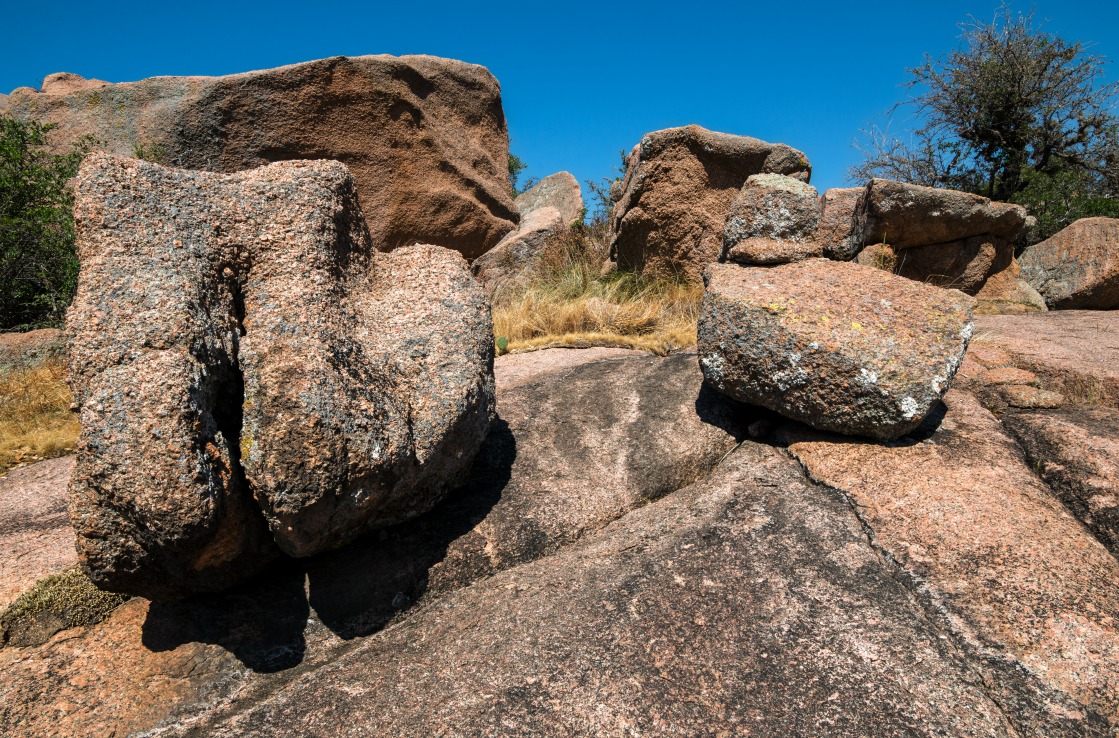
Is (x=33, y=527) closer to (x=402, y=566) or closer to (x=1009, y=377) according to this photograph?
(x=402, y=566)

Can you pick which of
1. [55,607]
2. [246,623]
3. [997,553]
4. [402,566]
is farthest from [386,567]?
[997,553]

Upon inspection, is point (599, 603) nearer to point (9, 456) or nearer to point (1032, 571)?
point (1032, 571)

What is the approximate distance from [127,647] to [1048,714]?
2612mm

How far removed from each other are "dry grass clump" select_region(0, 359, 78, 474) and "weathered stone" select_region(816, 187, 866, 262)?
183 inches

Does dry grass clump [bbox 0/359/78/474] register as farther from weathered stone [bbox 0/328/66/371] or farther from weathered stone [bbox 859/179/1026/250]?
weathered stone [bbox 859/179/1026/250]

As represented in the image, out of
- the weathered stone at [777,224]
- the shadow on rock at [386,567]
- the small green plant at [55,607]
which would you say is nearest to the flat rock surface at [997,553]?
the weathered stone at [777,224]

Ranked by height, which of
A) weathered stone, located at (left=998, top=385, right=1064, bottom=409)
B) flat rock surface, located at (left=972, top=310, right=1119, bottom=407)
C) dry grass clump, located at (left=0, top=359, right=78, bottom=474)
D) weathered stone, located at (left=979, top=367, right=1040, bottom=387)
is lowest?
dry grass clump, located at (left=0, top=359, right=78, bottom=474)

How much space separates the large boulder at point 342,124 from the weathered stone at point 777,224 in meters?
2.69

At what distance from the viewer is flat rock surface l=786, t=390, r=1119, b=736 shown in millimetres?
1843

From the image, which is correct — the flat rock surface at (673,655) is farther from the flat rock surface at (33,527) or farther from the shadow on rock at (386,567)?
the flat rock surface at (33,527)

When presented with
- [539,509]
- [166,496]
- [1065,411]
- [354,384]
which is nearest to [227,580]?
[166,496]

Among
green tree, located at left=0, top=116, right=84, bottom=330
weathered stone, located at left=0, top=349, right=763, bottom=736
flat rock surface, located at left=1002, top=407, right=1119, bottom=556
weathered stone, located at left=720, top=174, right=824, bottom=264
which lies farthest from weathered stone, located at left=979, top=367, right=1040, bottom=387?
green tree, located at left=0, top=116, right=84, bottom=330

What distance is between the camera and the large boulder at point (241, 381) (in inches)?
75.9

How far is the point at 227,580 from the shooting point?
225 centimetres
